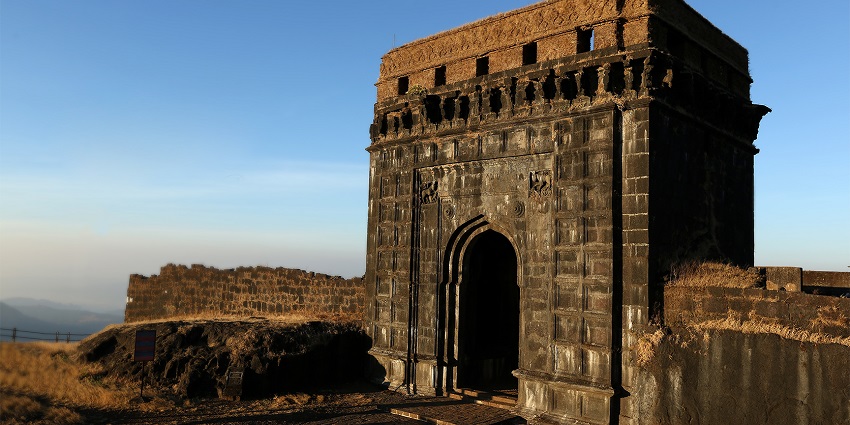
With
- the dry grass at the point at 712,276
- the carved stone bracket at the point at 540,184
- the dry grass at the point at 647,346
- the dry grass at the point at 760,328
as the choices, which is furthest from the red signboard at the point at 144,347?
the dry grass at the point at 760,328

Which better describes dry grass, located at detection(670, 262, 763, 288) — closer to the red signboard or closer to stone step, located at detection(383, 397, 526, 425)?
stone step, located at detection(383, 397, 526, 425)

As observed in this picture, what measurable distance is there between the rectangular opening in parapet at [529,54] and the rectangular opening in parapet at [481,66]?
1.09 m

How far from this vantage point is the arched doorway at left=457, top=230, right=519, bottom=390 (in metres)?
14.3

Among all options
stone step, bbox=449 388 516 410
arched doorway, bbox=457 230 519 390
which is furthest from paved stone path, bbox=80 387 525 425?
arched doorway, bbox=457 230 519 390

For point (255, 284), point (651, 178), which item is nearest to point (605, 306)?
point (651, 178)

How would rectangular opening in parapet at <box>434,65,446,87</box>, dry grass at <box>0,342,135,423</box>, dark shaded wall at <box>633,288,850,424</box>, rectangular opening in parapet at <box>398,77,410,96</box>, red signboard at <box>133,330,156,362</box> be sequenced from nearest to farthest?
1. dark shaded wall at <box>633,288,850,424</box>
2. dry grass at <box>0,342,135,423</box>
3. red signboard at <box>133,330,156,362</box>
4. rectangular opening in parapet at <box>434,65,446,87</box>
5. rectangular opening in parapet at <box>398,77,410,96</box>

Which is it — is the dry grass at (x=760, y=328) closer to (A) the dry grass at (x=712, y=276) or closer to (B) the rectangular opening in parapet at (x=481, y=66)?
(A) the dry grass at (x=712, y=276)

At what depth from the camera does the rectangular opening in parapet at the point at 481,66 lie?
14094 mm

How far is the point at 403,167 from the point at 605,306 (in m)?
6.41

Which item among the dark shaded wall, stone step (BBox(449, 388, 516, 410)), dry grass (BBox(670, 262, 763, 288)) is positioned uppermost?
dry grass (BBox(670, 262, 763, 288))

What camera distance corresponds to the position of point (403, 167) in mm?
15352

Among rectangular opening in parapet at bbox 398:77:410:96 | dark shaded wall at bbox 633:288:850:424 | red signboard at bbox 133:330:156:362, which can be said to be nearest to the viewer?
dark shaded wall at bbox 633:288:850:424

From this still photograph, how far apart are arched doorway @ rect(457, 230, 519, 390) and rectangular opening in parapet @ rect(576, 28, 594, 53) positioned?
447cm

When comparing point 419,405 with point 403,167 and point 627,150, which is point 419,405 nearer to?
point 403,167
